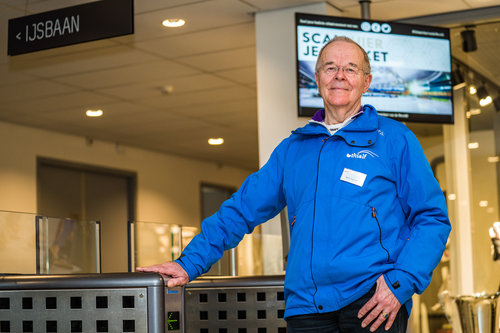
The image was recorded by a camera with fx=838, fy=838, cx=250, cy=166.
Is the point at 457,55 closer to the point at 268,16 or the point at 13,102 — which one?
the point at 268,16

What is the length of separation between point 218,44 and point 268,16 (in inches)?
35.2

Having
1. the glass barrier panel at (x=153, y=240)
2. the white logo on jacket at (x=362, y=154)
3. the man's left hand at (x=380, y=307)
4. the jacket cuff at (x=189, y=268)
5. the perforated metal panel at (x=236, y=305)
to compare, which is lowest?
the perforated metal panel at (x=236, y=305)

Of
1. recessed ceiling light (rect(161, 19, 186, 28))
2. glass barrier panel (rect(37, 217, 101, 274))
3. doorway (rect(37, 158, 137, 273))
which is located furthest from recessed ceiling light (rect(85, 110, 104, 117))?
glass barrier panel (rect(37, 217, 101, 274))

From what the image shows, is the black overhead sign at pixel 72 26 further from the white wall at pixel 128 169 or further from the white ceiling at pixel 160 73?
the white wall at pixel 128 169

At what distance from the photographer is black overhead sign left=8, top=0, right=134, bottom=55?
15.1ft

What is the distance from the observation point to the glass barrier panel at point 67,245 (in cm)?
534

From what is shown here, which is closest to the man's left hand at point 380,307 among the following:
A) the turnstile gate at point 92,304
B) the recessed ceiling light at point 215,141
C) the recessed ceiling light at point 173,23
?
the turnstile gate at point 92,304

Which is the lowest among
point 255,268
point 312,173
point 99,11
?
point 255,268

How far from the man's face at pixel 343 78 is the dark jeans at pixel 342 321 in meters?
0.55

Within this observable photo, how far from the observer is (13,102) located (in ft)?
29.2

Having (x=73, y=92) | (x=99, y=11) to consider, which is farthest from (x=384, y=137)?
(x=73, y=92)

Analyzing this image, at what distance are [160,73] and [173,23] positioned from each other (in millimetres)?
1636

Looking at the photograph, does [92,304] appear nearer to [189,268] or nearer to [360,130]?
[189,268]

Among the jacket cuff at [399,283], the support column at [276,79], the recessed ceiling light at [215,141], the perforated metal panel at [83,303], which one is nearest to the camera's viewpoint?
the jacket cuff at [399,283]
